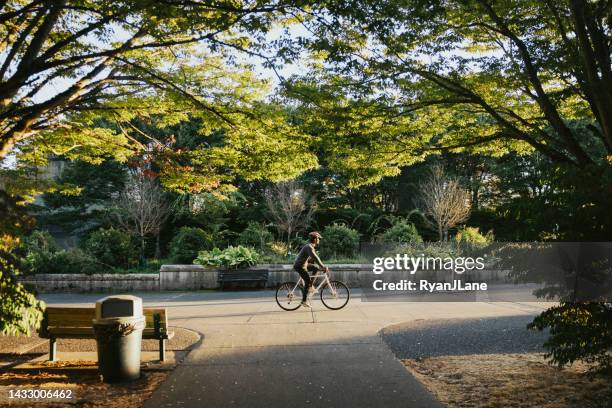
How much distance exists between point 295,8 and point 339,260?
40.1 ft

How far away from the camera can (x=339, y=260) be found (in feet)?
58.1

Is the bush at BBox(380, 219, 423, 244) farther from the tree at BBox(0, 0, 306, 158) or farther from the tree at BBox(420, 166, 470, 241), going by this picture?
the tree at BBox(0, 0, 306, 158)

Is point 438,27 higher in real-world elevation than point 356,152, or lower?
higher

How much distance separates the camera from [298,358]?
6672 mm

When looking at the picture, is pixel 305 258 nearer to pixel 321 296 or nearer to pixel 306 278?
pixel 306 278

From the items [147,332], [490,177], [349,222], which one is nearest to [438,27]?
[147,332]

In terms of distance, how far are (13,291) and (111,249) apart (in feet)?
44.3

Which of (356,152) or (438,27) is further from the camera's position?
(356,152)

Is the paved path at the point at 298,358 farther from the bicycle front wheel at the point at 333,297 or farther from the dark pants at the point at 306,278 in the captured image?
the dark pants at the point at 306,278

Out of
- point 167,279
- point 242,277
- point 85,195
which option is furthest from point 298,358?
point 85,195

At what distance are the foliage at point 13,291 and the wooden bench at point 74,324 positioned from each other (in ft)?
7.53

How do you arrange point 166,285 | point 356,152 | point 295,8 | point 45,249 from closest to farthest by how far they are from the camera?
point 295,8
point 356,152
point 166,285
point 45,249

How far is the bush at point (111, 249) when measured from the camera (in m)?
16.9

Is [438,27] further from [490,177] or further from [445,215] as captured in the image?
[490,177]
